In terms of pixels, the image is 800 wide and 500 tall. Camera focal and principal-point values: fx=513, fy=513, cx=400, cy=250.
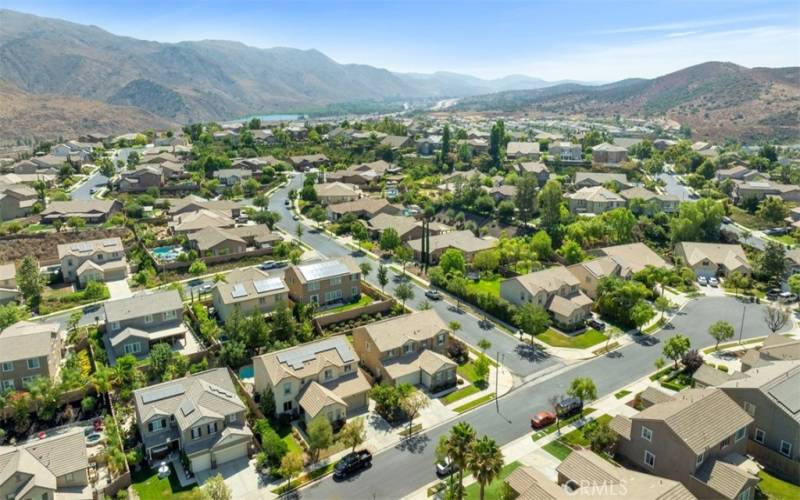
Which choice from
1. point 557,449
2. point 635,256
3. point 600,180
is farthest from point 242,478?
point 600,180

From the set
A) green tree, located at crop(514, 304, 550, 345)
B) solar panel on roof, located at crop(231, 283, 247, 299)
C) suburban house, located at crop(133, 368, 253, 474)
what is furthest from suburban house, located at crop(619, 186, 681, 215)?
suburban house, located at crop(133, 368, 253, 474)

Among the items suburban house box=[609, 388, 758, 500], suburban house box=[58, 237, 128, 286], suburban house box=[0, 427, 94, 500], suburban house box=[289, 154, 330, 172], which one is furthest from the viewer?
suburban house box=[289, 154, 330, 172]

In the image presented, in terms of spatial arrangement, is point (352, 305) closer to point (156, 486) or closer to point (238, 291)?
point (238, 291)

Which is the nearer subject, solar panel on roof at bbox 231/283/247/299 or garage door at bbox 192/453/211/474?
garage door at bbox 192/453/211/474

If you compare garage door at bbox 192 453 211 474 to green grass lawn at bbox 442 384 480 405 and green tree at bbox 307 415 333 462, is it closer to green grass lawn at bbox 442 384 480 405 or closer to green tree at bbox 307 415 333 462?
green tree at bbox 307 415 333 462

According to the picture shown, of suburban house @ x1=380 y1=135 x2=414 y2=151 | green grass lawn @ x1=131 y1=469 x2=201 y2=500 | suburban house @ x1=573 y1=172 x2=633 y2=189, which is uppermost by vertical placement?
suburban house @ x1=380 y1=135 x2=414 y2=151

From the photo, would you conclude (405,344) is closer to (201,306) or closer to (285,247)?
(201,306)

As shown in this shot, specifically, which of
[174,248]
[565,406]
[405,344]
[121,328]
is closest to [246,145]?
[174,248]
